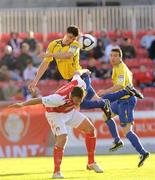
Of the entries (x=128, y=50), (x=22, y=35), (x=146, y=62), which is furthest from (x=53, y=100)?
(x=22, y=35)

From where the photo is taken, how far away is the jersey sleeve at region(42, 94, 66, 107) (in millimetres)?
13398

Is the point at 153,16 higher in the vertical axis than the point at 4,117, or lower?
higher

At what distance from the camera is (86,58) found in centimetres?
2716

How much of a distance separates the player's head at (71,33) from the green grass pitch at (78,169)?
220 cm

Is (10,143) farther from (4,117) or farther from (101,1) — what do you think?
(101,1)

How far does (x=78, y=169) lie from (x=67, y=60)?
1.91m

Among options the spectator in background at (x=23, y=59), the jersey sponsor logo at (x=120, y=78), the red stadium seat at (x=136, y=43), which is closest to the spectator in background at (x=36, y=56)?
the spectator in background at (x=23, y=59)

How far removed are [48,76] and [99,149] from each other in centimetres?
566

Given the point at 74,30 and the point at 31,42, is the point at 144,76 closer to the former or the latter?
the point at 31,42

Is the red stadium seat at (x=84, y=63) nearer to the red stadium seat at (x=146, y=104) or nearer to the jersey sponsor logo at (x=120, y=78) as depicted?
the red stadium seat at (x=146, y=104)

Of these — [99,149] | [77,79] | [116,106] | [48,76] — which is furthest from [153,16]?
[77,79]

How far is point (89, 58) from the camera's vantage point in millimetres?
26734

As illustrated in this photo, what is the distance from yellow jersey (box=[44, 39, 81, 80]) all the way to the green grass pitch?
1.70 meters

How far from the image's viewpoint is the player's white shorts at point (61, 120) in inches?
537
